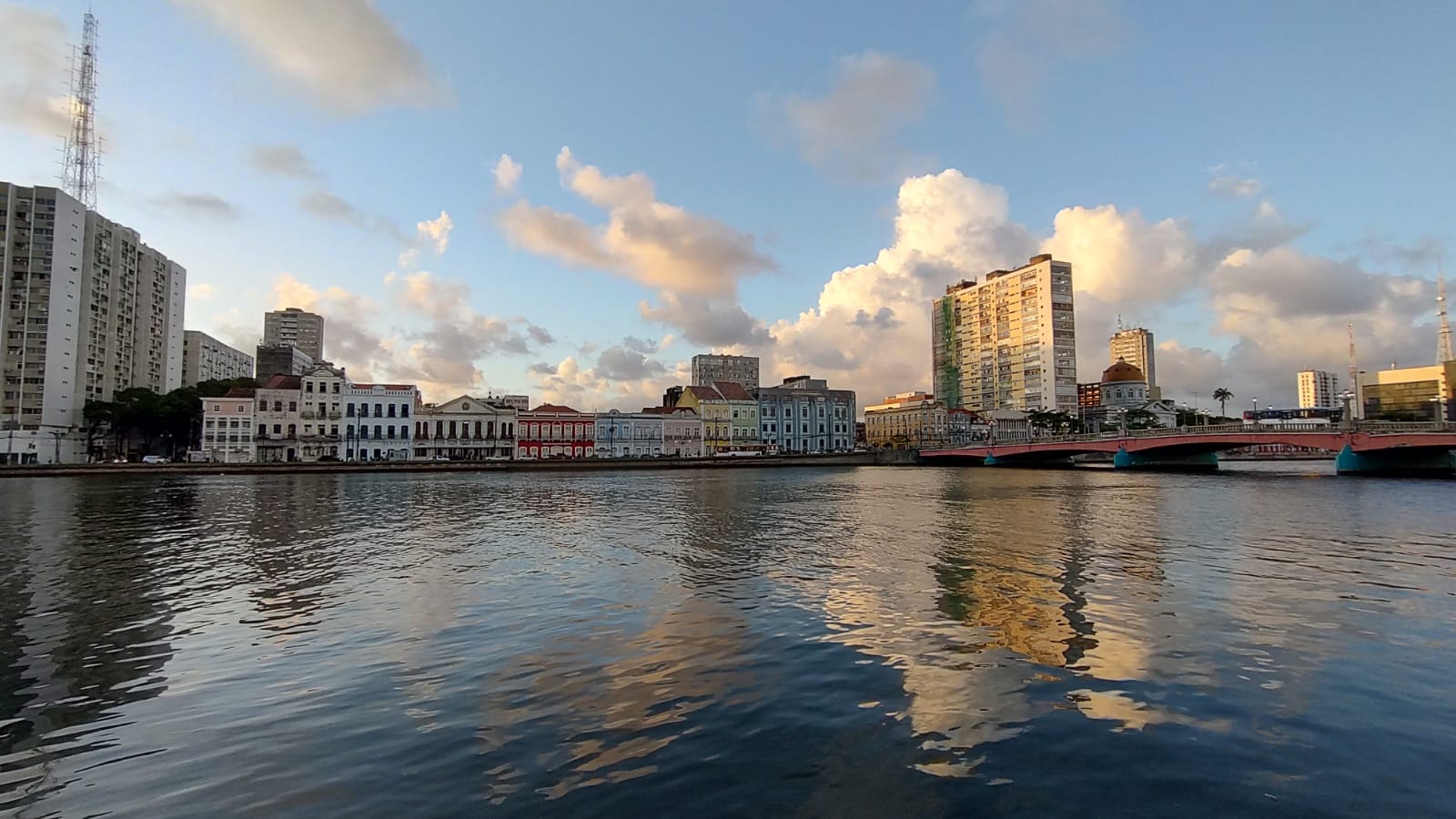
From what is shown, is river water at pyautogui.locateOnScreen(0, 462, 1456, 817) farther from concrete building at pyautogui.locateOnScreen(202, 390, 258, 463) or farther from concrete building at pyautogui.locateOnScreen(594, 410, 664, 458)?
concrete building at pyautogui.locateOnScreen(594, 410, 664, 458)

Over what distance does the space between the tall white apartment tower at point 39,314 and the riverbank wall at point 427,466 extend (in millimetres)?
24100

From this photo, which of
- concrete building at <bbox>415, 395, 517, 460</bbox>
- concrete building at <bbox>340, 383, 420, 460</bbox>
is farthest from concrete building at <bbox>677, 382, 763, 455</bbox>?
concrete building at <bbox>340, 383, 420, 460</bbox>

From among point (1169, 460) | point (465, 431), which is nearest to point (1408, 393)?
point (1169, 460)

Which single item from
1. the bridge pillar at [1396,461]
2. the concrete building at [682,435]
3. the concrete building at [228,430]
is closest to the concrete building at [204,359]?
the concrete building at [228,430]

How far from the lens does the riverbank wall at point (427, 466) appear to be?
81062mm

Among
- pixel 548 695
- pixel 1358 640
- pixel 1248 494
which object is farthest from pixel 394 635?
pixel 1248 494

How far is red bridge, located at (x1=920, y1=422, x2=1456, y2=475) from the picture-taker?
61.7 m

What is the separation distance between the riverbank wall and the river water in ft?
231

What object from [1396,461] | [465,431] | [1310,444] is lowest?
[1396,461]

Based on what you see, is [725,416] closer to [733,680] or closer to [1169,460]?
[1169,460]

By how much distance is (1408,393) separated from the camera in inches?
6388

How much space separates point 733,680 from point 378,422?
103338mm

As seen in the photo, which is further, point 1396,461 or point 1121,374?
point 1121,374

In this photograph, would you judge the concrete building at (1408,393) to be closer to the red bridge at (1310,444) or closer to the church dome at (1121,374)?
the church dome at (1121,374)
